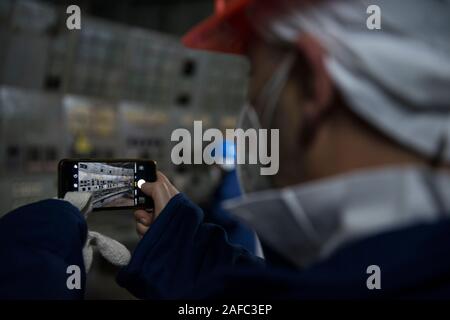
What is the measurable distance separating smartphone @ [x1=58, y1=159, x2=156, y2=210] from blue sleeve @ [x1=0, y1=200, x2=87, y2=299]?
72 mm

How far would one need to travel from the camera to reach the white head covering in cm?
55

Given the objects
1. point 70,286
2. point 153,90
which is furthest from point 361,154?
point 153,90

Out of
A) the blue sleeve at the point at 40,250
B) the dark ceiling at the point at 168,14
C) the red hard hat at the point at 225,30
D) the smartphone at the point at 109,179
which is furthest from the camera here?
the dark ceiling at the point at 168,14

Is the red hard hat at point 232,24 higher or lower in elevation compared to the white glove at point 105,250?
higher

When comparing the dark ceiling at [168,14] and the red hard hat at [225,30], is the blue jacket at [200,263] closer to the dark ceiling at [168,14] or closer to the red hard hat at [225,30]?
the red hard hat at [225,30]

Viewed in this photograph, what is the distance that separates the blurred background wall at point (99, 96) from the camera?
7.51 feet

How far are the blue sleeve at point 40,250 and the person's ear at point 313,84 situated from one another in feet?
1.45

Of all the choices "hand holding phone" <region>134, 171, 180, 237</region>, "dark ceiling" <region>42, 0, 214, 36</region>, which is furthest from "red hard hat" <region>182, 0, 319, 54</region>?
"dark ceiling" <region>42, 0, 214, 36</region>

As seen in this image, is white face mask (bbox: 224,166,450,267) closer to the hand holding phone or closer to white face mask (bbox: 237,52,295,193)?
white face mask (bbox: 237,52,295,193)

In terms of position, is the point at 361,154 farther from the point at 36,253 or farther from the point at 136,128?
the point at 136,128

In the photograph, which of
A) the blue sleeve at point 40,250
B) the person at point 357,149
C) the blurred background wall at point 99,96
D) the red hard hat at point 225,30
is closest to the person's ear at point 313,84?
the person at point 357,149

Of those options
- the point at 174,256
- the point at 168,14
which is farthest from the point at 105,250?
the point at 168,14

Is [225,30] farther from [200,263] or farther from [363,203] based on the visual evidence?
[200,263]

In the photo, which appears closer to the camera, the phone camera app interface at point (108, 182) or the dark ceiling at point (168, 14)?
the phone camera app interface at point (108, 182)
